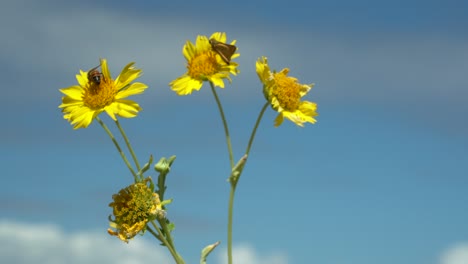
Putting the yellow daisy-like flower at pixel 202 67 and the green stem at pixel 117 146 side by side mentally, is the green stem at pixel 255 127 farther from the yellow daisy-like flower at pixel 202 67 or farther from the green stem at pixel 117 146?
the green stem at pixel 117 146

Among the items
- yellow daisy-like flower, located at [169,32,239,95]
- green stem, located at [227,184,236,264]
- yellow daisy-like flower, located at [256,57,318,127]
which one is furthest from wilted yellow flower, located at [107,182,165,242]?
yellow daisy-like flower, located at [256,57,318,127]

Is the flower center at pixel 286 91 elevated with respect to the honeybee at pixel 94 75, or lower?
lower

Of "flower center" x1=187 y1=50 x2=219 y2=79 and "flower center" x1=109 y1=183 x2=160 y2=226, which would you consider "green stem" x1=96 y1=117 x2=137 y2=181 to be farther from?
"flower center" x1=187 y1=50 x2=219 y2=79

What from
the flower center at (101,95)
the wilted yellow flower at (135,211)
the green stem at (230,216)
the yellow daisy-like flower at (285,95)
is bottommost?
the green stem at (230,216)

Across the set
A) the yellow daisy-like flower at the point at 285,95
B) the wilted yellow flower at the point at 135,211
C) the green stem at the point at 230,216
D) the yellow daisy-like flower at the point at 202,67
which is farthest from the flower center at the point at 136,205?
the yellow daisy-like flower at the point at 285,95

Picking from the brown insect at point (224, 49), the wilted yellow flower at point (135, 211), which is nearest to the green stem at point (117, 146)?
the wilted yellow flower at point (135, 211)

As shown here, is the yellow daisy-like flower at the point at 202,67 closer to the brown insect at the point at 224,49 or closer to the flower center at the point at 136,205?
the brown insect at the point at 224,49

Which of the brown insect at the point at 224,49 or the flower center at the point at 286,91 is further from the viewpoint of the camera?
the flower center at the point at 286,91
